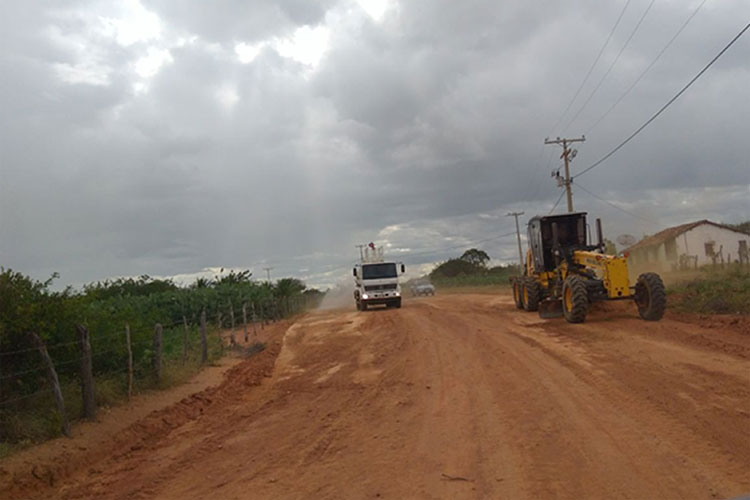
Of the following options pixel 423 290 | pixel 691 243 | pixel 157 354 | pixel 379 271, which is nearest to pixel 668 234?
pixel 691 243

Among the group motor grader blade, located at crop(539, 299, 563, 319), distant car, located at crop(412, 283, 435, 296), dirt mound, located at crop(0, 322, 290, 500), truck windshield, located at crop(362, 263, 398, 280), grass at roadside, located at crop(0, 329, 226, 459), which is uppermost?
truck windshield, located at crop(362, 263, 398, 280)

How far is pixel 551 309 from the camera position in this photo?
21.0m

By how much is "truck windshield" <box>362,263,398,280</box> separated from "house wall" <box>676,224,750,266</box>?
30471 mm

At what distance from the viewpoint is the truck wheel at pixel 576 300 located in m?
18.0

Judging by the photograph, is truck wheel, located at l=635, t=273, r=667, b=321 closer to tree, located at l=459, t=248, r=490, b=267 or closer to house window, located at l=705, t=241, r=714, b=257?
house window, located at l=705, t=241, r=714, b=257

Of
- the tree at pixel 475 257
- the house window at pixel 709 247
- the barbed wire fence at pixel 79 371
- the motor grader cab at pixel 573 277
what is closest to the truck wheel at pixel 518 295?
the motor grader cab at pixel 573 277

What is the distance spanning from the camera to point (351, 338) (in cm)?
2055

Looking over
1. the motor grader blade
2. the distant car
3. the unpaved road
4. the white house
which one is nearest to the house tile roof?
the white house

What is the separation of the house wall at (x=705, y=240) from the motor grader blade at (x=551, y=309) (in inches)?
1474

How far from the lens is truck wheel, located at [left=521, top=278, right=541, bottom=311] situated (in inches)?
934

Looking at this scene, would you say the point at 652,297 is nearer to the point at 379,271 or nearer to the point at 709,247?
the point at 379,271

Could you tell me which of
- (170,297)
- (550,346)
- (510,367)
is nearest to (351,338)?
(550,346)

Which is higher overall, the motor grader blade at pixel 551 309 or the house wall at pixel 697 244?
the house wall at pixel 697 244

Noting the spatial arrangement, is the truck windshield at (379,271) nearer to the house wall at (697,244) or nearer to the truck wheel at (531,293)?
the truck wheel at (531,293)
